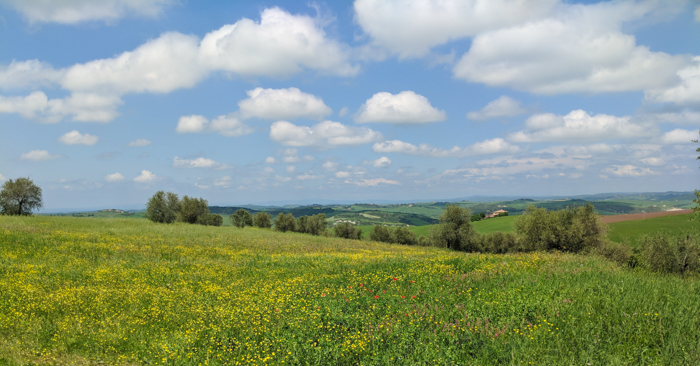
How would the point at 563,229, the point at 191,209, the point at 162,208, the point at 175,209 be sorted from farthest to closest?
1. the point at 191,209
2. the point at 175,209
3. the point at 162,208
4. the point at 563,229

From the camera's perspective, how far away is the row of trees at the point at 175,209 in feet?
239

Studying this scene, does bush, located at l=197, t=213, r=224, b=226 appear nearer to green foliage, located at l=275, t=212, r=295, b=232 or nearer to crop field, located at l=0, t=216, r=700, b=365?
green foliage, located at l=275, t=212, r=295, b=232

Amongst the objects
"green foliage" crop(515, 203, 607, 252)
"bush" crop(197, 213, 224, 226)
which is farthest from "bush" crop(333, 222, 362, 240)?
"green foliage" crop(515, 203, 607, 252)

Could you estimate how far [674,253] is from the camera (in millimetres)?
37281

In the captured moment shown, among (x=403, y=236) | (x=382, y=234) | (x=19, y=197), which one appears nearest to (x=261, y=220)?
(x=382, y=234)

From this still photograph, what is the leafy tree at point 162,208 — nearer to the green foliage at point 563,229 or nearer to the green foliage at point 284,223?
the green foliage at point 284,223

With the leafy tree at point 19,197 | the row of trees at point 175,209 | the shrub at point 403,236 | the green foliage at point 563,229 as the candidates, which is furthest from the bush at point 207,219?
the green foliage at point 563,229

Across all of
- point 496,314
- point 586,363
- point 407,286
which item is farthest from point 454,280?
point 586,363

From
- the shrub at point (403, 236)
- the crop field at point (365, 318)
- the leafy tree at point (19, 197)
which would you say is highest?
the leafy tree at point (19, 197)

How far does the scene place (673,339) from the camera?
6688mm

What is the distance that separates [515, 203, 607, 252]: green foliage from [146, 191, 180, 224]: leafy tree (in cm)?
7276

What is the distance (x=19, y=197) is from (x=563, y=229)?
94259mm

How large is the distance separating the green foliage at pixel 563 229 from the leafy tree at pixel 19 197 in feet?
292

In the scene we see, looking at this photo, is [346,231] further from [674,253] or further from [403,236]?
[674,253]
